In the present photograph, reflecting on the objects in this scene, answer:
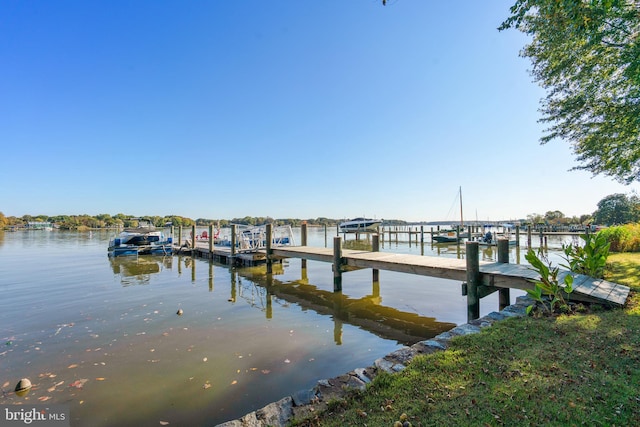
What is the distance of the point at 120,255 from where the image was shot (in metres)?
20.6

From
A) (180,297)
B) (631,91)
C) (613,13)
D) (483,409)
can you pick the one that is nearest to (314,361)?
(483,409)

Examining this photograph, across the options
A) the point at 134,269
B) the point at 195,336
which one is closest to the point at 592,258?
the point at 195,336

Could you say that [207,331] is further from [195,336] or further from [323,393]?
[323,393]

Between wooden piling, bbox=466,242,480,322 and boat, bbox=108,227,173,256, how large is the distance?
21292 mm

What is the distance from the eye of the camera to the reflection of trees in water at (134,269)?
13.2m

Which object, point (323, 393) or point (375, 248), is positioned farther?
point (375, 248)

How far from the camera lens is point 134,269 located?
53.3ft

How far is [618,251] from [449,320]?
11.8 m

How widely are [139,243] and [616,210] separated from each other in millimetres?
68607

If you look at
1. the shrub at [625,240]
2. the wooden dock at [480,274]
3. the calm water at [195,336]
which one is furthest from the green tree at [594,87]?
the calm water at [195,336]

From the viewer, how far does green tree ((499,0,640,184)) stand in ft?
26.3

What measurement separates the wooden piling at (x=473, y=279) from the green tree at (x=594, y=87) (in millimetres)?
5382

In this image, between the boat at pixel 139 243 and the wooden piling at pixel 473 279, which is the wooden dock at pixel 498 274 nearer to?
the wooden piling at pixel 473 279

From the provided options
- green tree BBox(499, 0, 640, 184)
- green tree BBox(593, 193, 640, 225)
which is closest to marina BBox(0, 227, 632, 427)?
green tree BBox(499, 0, 640, 184)
